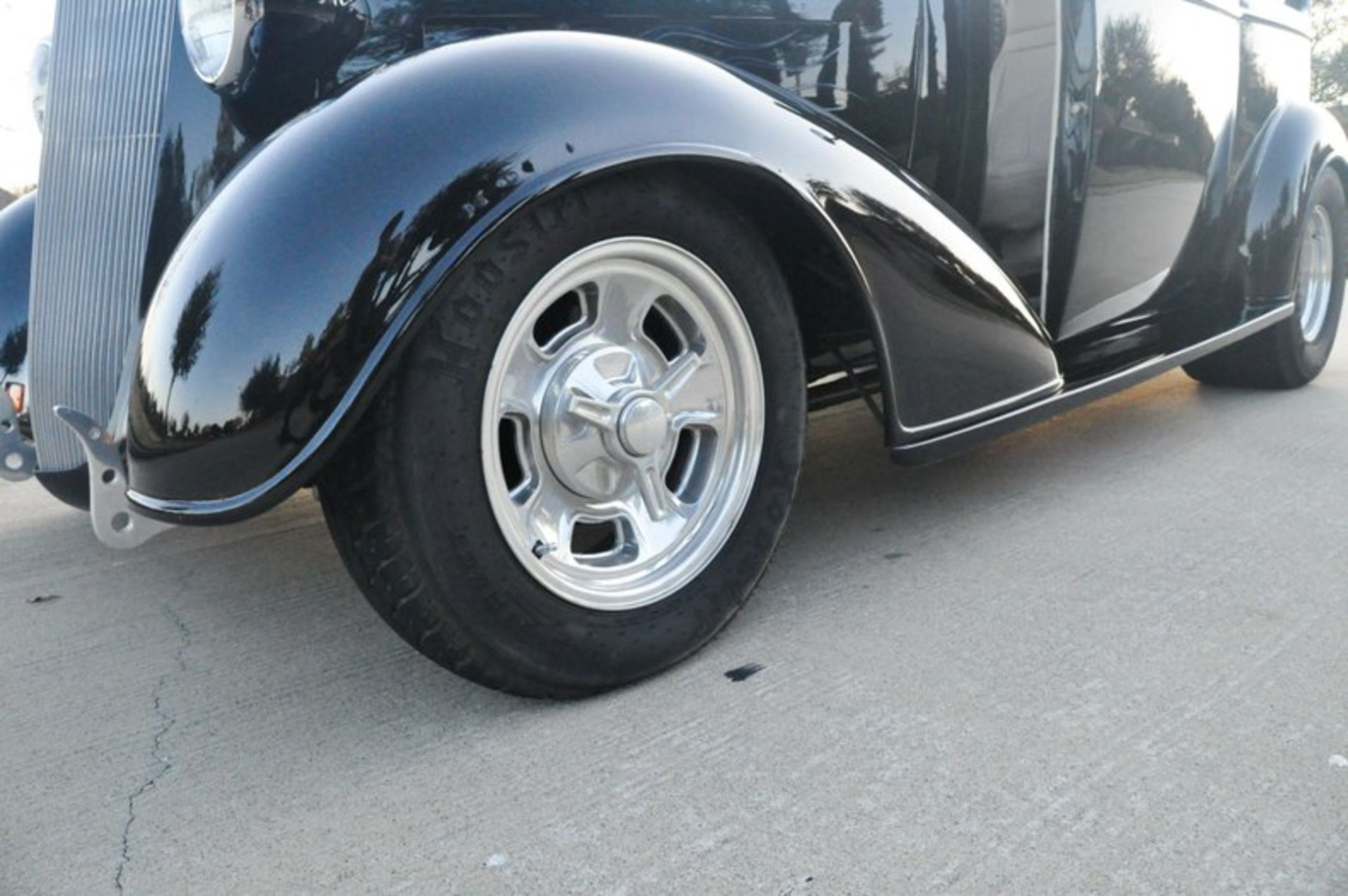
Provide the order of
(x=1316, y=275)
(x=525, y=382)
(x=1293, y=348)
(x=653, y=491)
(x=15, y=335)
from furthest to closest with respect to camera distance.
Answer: (x=1316, y=275)
(x=1293, y=348)
(x=15, y=335)
(x=653, y=491)
(x=525, y=382)

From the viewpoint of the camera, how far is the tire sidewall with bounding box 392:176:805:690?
1565 mm

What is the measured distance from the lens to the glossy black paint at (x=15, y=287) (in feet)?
8.04

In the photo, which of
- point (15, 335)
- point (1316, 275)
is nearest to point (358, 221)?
point (15, 335)

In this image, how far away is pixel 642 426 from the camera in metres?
1.82

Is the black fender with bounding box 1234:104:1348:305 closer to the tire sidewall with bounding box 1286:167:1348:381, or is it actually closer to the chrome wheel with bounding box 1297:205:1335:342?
the tire sidewall with bounding box 1286:167:1348:381

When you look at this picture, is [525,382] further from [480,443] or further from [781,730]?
[781,730]

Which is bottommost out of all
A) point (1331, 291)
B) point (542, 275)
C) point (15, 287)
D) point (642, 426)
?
point (1331, 291)

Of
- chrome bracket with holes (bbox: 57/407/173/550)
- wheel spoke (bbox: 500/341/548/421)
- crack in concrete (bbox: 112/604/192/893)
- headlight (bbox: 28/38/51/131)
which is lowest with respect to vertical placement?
crack in concrete (bbox: 112/604/192/893)

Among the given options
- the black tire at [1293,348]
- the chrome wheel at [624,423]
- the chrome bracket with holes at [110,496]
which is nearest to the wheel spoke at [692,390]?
the chrome wheel at [624,423]

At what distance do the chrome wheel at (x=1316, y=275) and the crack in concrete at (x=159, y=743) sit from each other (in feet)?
11.7

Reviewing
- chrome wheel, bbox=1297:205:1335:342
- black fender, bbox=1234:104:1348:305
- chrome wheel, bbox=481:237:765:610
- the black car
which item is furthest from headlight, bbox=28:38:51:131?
chrome wheel, bbox=1297:205:1335:342

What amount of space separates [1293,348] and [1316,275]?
388 millimetres

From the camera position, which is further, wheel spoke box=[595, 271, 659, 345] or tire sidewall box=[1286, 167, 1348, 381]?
tire sidewall box=[1286, 167, 1348, 381]

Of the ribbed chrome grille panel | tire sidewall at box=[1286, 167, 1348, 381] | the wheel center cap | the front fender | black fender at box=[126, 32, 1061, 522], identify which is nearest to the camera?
black fender at box=[126, 32, 1061, 522]
